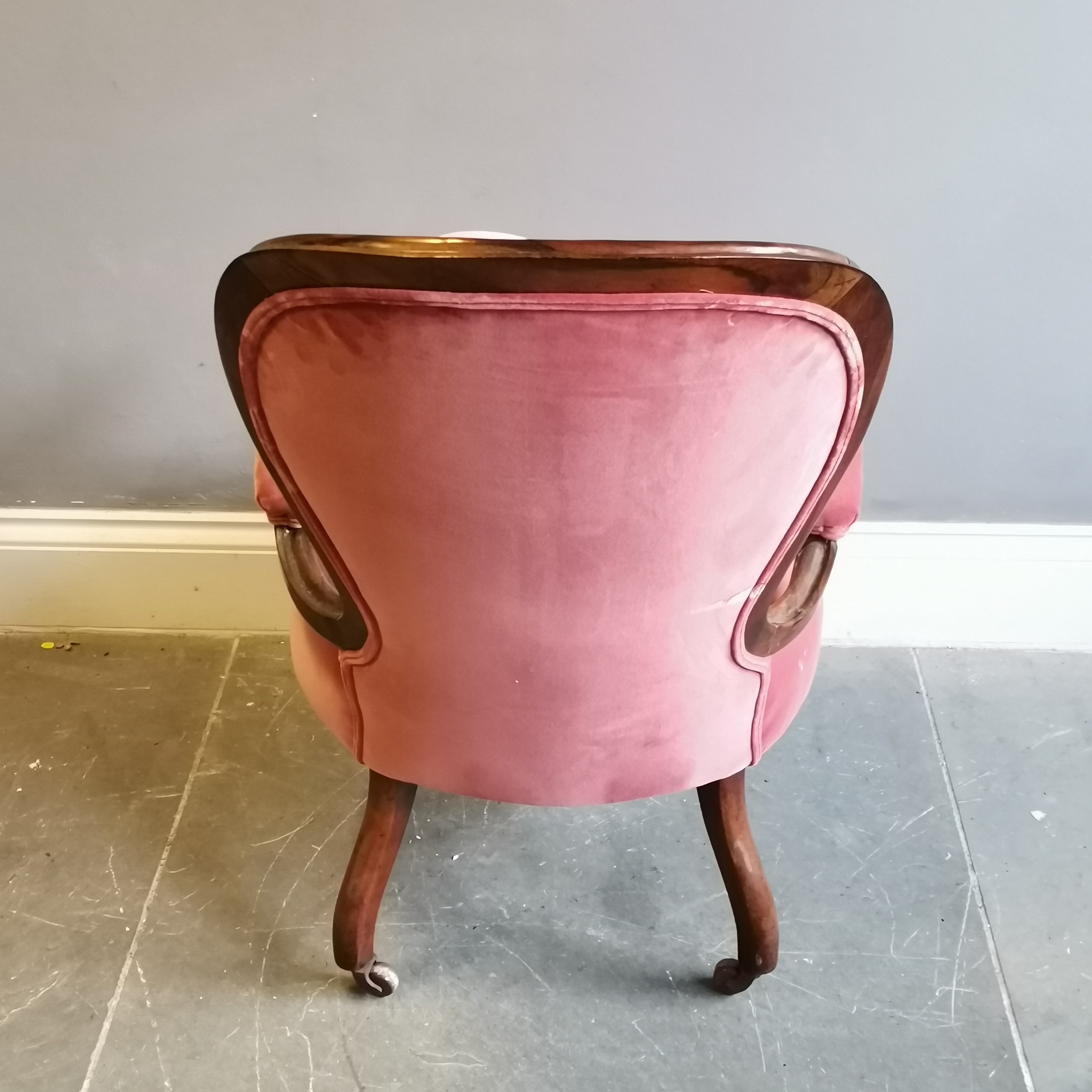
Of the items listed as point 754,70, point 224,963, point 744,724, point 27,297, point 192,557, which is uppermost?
point 754,70

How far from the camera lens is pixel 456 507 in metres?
0.59

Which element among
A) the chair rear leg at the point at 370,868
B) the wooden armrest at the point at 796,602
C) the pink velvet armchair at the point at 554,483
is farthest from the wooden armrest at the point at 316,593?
the wooden armrest at the point at 796,602

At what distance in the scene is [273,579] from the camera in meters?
1.44

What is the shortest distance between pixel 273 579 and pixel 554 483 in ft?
3.24

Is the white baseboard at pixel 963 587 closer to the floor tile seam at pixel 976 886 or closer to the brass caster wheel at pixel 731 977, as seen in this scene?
the floor tile seam at pixel 976 886

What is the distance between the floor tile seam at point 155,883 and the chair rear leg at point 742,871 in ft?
2.29

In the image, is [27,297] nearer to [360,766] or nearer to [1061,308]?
[360,766]

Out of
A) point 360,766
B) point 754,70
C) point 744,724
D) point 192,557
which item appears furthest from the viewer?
point 192,557

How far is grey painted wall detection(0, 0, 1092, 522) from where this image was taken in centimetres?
97

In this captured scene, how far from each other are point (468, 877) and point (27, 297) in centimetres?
95

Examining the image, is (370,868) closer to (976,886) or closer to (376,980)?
(376,980)

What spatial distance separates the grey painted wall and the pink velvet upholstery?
0.47 metres

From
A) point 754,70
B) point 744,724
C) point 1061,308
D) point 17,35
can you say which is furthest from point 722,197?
point 17,35

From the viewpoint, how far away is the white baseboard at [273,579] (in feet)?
4.52
